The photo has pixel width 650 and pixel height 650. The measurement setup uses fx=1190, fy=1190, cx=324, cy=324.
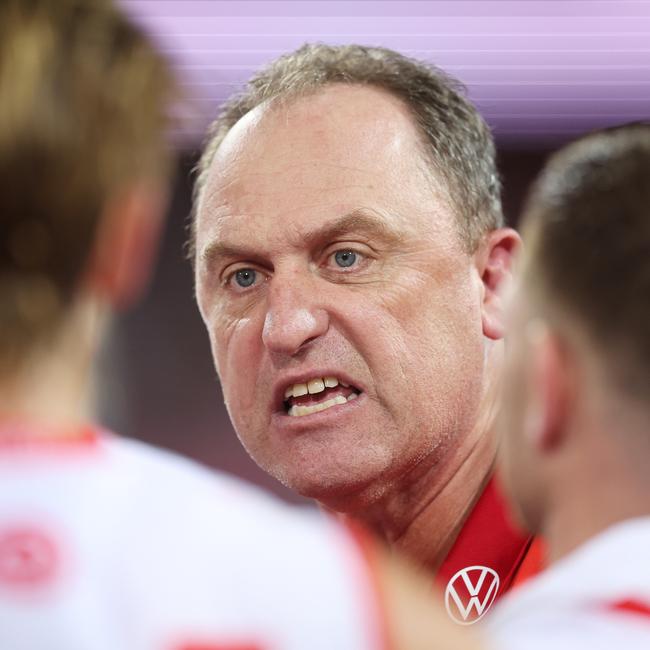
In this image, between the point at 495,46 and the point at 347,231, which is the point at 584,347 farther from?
the point at 495,46

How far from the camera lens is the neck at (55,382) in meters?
0.99

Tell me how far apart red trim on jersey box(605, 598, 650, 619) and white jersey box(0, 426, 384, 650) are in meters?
0.22

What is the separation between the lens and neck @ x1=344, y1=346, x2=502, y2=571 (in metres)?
1.98

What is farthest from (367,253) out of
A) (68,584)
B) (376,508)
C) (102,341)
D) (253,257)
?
(68,584)

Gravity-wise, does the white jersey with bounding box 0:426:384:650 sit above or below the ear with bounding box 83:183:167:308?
below

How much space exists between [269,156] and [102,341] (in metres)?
0.92

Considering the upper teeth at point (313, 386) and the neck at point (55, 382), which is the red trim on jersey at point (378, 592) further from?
the upper teeth at point (313, 386)

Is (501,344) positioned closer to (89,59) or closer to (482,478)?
(482,478)

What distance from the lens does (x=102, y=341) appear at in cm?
110

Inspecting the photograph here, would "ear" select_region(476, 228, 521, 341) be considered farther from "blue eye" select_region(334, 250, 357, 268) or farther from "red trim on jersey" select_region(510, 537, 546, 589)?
"red trim on jersey" select_region(510, 537, 546, 589)

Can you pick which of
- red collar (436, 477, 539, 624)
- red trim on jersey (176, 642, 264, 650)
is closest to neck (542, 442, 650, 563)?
red trim on jersey (176, 642, 264, 650)

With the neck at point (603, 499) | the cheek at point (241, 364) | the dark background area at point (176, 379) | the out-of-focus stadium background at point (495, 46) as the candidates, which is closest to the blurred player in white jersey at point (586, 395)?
the neck at point (603, 499)

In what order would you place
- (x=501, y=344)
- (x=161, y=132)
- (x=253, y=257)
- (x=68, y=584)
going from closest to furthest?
(x=68, y=584), (x=161, y=132), (x=253, y=257), (x=501, y=344)

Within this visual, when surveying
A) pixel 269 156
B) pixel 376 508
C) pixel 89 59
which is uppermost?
pixel 89 59
